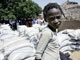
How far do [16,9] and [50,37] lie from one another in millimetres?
18570

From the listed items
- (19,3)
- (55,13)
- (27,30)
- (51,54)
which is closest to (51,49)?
(51,54)

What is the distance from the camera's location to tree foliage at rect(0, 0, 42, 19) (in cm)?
1955

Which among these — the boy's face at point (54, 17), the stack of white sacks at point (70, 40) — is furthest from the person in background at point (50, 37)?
the stack of white sacks at point (70, 40)

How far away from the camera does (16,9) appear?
1977 cm

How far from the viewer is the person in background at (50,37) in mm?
1453

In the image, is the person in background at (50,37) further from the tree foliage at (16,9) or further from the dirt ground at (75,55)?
the tree foliage at (16,9)

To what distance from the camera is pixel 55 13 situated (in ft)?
5.06

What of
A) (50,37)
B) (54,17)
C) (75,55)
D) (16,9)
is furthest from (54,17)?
(16,9)

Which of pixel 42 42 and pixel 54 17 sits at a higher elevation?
pixel 54 17

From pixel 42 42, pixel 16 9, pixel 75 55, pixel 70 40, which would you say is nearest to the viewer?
pixel 42 42

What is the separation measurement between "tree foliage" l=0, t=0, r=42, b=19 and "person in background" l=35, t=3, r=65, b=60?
1804cm

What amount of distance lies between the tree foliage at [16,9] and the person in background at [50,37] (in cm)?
1804

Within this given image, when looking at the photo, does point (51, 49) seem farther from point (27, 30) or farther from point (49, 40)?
point (27, 30)

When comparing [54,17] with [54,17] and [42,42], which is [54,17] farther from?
[42,42]
